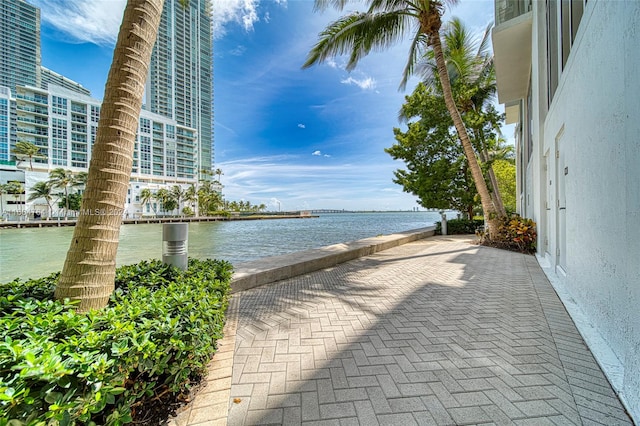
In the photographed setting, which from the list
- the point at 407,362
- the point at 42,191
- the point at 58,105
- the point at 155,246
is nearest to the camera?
the point at 407,362

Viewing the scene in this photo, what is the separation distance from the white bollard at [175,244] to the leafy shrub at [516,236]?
9.46m

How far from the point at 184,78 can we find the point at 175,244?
119073mm

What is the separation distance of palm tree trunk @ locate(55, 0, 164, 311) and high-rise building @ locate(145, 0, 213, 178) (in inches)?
3401

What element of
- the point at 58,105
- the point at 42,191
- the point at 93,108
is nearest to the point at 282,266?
the point at 42,191

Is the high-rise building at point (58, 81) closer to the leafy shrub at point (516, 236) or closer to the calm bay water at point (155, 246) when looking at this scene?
the calm bay water at point (155, 246)

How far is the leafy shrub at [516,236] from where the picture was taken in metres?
8.55

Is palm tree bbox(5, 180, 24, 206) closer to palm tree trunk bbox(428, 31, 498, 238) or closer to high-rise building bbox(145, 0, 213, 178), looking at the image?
high-rise building bbox(145, 0, 213, 178)

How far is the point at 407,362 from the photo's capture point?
2545 mm

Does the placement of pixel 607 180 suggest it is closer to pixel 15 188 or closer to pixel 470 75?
pixel 470 75

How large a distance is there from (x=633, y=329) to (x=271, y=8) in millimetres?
19070

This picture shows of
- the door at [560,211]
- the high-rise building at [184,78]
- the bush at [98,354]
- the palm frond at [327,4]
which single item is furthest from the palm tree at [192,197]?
the door at [560,211]

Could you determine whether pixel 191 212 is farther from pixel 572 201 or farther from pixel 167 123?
pixel 572 201

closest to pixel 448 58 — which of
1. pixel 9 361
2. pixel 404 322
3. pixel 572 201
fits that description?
pixel 572 201

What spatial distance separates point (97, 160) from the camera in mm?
2258
